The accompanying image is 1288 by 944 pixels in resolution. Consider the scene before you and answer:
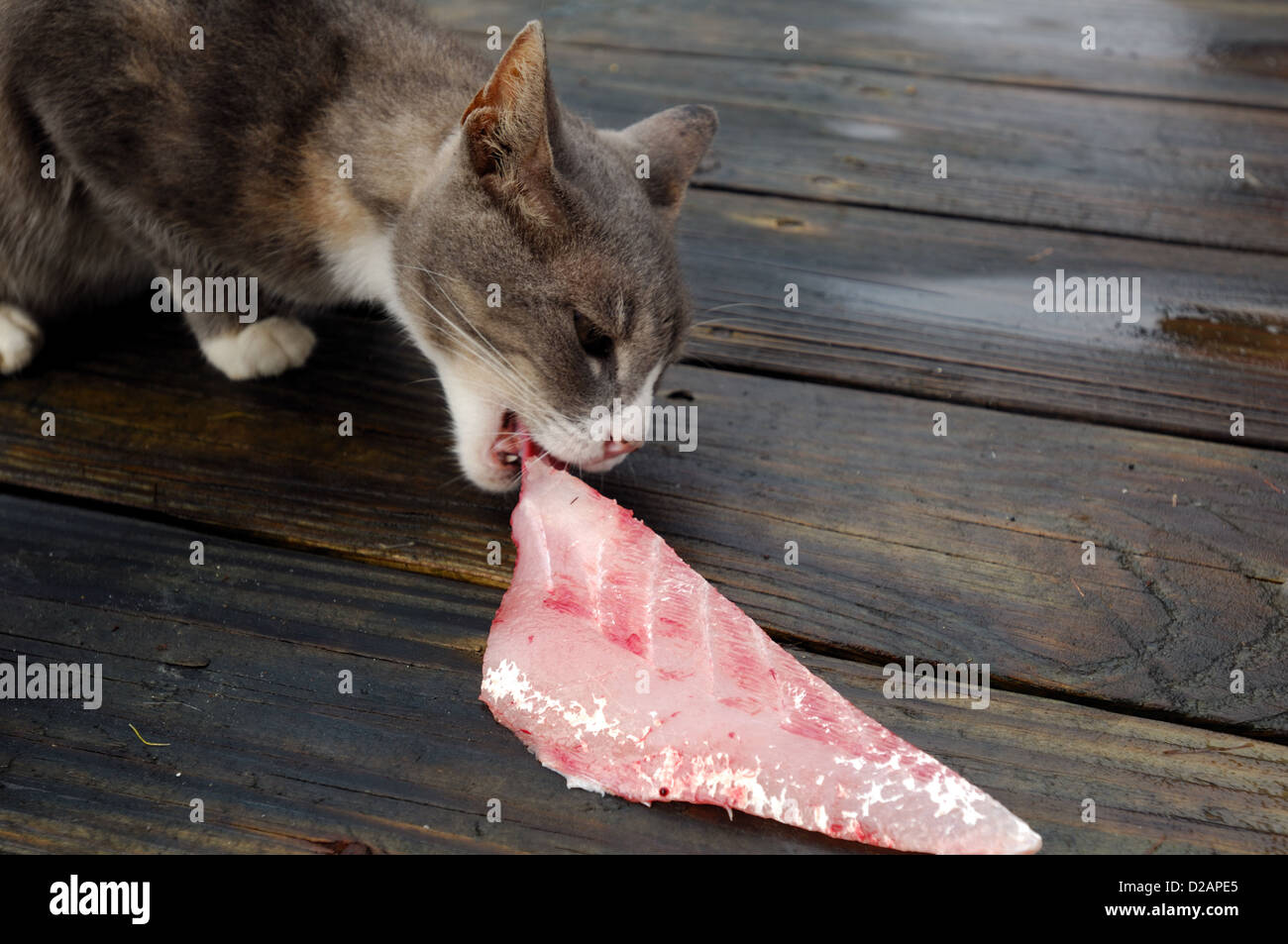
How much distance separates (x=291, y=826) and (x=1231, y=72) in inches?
128

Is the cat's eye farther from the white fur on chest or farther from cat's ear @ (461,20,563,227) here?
the white fur on chest

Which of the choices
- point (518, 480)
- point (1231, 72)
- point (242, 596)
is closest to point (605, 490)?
point (518, 480)

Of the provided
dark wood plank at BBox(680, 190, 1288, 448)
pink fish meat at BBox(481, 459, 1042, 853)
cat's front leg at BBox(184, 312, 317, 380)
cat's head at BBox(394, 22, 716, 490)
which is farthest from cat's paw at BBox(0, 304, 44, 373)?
dark wood plank at BBox(680, 190, 1288, 448)

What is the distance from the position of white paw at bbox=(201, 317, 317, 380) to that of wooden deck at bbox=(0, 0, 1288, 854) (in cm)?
4

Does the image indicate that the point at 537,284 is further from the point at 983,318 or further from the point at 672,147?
the point at 983,318

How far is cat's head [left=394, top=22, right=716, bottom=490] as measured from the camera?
1741mm

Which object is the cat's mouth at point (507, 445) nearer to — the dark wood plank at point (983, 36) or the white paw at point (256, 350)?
the white paw at point (256, 350)

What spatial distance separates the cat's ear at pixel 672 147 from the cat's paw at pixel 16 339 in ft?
3.85

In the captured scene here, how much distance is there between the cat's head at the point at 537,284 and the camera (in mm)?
1741

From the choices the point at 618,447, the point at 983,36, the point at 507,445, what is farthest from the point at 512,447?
the point at 983,36

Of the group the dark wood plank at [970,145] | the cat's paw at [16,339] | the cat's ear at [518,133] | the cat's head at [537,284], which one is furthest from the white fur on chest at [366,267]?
the dark wood plank at [970,145]

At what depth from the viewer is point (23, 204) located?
6.77 feet

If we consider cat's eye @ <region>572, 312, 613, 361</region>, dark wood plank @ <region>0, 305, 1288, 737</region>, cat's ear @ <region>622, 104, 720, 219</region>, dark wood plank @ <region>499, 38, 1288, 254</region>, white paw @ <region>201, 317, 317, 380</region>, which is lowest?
dark wood plank @ <region>0, 305, 1288, 737</region>

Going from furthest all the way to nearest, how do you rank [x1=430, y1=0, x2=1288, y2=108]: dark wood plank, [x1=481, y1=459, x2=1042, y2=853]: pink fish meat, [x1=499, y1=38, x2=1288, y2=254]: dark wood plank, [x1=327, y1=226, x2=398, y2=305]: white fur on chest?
[x1=430, y1=0, x2=1288, y2=108]: dark wood plank
[x1=499, y1=38, x2=1288, y2=254]: dark wood plank
[x1=327, y1=226, x2=398, y2=305]: white fur on chest
[x1=481, y1=459, x2=1042, y2=853]: pink fish meat
